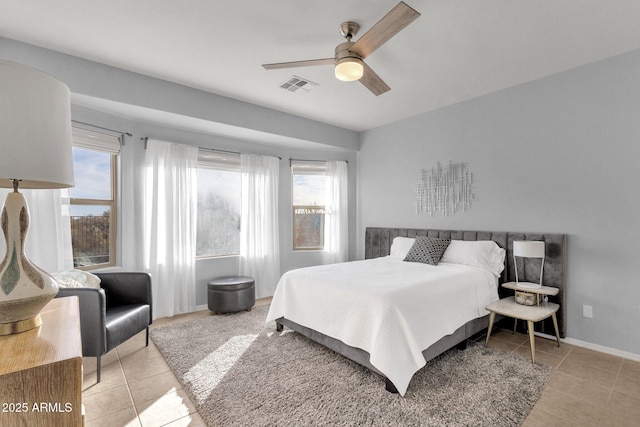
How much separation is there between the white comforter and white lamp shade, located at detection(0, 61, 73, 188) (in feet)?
6.63

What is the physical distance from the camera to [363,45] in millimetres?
2102

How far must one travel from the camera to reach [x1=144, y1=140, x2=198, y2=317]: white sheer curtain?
376 centimetres

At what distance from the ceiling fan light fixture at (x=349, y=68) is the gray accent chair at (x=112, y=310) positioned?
8.01 feet

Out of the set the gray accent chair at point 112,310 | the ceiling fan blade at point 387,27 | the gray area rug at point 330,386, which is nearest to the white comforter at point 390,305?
the gray area rug at point 330,386

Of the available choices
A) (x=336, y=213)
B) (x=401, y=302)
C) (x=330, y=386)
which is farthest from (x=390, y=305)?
(x=336, y=213)

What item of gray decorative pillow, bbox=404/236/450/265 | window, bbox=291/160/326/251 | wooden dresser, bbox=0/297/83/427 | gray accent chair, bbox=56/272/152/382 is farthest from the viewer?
window, bbox=291/160/326/251

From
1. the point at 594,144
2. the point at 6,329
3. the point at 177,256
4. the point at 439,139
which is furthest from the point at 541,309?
the point at 177,256

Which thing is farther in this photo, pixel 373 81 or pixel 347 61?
pixel 373 81

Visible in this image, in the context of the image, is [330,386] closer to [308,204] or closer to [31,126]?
[31,126]

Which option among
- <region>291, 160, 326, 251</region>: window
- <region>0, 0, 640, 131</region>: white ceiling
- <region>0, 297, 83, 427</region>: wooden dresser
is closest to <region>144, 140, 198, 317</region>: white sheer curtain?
<region>0, 0, 640, 131</region>: white ceiling

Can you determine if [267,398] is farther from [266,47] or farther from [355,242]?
[355,242]

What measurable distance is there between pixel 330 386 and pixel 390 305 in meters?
0.74

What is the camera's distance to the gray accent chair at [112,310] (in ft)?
7.52

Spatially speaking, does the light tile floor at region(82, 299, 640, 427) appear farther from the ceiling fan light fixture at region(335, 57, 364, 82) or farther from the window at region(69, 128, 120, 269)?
the ceiling fan light fixture at region(335, 57, 364, 82)
